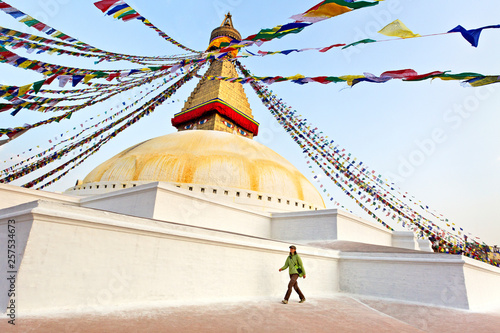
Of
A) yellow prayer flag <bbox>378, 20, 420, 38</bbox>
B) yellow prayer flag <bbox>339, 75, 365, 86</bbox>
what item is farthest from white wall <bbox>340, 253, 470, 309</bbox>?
yellow prayer flag <bbox>378, 20, 420, 38</bbox>

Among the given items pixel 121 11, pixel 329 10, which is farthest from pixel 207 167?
pixel 329 10

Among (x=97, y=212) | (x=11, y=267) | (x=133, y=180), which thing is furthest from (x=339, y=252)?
(x=133, y=180)

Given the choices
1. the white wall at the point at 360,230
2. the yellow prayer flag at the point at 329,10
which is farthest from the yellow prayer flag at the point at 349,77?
the white wall at the point at 360,230

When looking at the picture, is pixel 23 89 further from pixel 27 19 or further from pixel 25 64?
pixel 27 19

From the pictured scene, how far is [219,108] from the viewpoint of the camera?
591 inches

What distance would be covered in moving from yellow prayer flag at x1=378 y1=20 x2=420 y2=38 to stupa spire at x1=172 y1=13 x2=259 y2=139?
38.6 feet

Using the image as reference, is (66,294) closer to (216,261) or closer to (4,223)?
(4,223)

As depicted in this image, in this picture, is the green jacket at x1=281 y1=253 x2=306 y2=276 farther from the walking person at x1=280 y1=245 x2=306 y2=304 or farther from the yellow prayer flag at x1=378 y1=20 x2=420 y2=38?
the yellow prayer flag at x1=378 y1=20 x2=420 y2=38

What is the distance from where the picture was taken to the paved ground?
114 inches

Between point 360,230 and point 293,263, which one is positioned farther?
point 360,230

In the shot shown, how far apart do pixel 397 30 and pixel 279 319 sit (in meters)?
3.68

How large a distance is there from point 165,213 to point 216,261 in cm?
319

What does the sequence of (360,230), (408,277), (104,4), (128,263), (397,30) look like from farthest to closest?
(360,230), (408,277), (104,4), (128,263), (397,30)

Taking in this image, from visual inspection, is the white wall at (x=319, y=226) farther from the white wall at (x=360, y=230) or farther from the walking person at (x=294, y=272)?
the walking person at (x=294, y=272)
